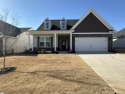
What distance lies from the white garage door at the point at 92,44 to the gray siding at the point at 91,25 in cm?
139

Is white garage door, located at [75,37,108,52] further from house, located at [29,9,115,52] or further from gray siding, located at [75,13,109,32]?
gray siding, located at [75,13,109,32]

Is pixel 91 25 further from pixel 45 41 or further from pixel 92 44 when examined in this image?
pixel 45 41

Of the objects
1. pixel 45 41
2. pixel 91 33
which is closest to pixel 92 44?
pixel 91 33

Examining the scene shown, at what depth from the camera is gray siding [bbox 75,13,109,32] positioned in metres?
25.4

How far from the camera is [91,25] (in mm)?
25422

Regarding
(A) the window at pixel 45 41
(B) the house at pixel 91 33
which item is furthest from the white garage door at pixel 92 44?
(A) the window at pixel 45 41

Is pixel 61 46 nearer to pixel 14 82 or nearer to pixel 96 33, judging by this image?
pixel 96 33

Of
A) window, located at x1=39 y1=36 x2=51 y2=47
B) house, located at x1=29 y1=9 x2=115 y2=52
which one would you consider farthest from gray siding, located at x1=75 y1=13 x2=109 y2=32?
window, located at x1=39 y1=36 x2=51 y2=47

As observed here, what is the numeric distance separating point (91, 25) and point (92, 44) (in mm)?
2958

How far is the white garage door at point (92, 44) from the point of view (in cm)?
2538

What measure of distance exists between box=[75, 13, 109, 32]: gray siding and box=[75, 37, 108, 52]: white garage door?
4.57 feet

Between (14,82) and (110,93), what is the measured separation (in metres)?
4.21

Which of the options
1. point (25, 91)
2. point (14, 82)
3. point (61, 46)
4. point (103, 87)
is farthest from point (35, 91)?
point (61, 46)

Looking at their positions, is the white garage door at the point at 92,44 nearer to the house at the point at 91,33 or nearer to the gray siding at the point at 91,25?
the house at the point at 91,33
